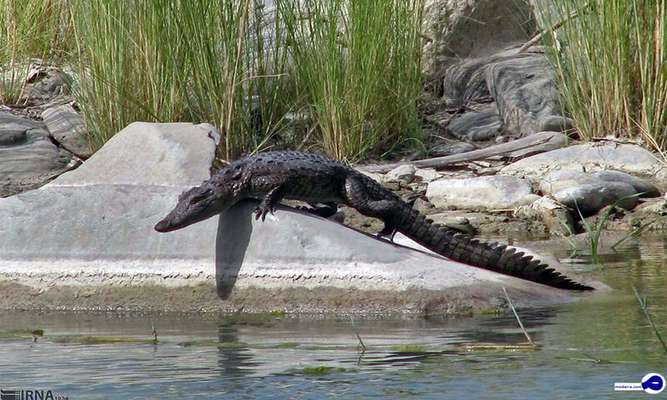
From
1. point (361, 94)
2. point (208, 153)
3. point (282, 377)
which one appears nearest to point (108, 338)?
point (282, 377)

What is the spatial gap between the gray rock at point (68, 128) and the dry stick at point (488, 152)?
2.47 metres

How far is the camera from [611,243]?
8398mm

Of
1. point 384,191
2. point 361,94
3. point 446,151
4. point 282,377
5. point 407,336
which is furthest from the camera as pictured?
point 446,151

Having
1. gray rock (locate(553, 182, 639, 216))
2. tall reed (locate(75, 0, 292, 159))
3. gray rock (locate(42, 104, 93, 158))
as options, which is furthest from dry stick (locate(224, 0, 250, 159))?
gray rock (locate(553, 182, 639, 216))

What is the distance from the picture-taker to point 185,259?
611 centimetres

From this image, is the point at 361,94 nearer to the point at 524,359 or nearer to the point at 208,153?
the point at 208,153

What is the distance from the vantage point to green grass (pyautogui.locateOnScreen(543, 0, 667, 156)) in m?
9.59

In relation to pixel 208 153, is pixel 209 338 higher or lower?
lower

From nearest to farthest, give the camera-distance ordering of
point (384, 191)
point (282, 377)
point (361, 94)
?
point (282, 377), point (384, 191), point (361, 94)

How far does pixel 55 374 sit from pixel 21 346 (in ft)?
2.40

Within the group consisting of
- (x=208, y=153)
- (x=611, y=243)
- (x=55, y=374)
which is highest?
(x=208, y=153)

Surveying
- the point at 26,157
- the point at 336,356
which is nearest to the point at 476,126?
the point at 26,157

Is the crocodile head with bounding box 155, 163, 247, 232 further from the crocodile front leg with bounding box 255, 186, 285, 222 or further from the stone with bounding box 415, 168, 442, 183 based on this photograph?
the stone with bounding box 415, 168, 442, 183

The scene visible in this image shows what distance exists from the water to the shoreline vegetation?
12.3 feet
